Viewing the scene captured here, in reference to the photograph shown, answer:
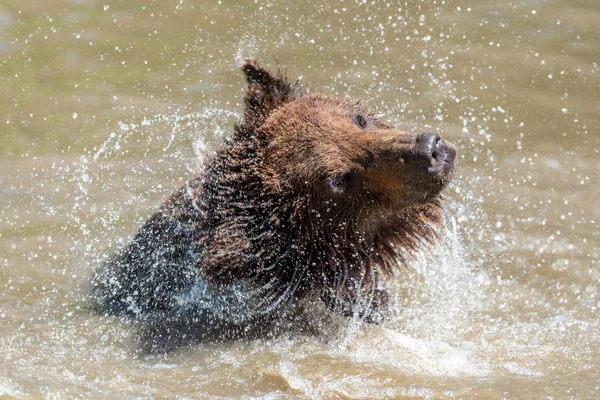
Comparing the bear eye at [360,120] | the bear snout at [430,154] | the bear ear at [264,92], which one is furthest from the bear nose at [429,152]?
the bear ear at [264,92]

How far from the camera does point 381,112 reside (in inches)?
280

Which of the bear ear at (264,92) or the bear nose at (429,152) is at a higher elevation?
the bear ear at (264,92)

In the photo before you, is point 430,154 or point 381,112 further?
point 381,112

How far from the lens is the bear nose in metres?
4.26

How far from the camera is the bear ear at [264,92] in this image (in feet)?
16.5

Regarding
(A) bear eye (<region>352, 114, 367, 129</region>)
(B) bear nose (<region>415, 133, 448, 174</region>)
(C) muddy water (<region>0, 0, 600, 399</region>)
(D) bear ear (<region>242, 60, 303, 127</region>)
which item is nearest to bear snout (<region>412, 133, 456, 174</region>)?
(B) bear nose (<region>415, 133, 448, 174</region>)

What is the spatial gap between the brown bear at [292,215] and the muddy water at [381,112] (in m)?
0.36

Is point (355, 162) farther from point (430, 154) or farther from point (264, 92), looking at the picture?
point (264, 92)

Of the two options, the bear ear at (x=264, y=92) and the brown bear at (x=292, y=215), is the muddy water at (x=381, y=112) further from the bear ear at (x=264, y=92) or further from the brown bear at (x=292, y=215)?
the bear ear at (x=264, y=92)

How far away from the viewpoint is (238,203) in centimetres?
471

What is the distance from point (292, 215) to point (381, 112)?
275cm

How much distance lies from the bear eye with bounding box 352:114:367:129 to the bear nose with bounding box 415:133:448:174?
0.64 m

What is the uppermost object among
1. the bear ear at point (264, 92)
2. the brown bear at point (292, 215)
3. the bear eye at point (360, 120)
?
the bear ear at point (264, 92)

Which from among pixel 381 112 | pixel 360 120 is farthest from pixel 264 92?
pixel 381 112
